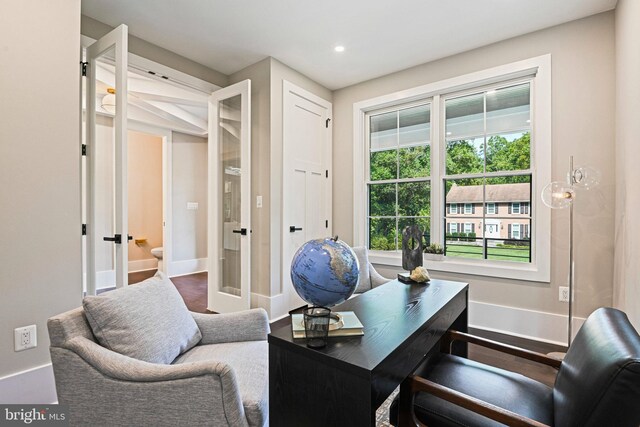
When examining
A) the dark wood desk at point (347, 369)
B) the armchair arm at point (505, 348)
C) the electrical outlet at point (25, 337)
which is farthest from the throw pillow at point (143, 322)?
the armchair arm at point (505, 348)

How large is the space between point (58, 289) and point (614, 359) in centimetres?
270

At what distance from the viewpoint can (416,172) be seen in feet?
11.5

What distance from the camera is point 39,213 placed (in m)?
1.86

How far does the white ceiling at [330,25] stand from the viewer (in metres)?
2.40

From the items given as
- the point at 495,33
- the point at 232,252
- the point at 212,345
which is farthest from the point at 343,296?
the point at 495,33

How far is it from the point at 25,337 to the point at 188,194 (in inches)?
158

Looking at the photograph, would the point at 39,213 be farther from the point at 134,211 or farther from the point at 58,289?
the point at 134,211

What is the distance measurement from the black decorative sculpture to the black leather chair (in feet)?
1.95

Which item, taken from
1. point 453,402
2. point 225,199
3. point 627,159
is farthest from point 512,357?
point 225,199

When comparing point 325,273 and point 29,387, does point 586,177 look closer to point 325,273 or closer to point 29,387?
point 325,273

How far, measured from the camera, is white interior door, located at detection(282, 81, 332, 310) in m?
3.42

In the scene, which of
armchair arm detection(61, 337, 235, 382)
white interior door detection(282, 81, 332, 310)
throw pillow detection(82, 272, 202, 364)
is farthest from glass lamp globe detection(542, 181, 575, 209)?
throw pillow detection(82, 272, 202, 364)

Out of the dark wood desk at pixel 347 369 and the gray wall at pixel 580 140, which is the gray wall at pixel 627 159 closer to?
the gray wall at pixel 580 140

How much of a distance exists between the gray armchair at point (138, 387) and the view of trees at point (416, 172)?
8.92 ft
